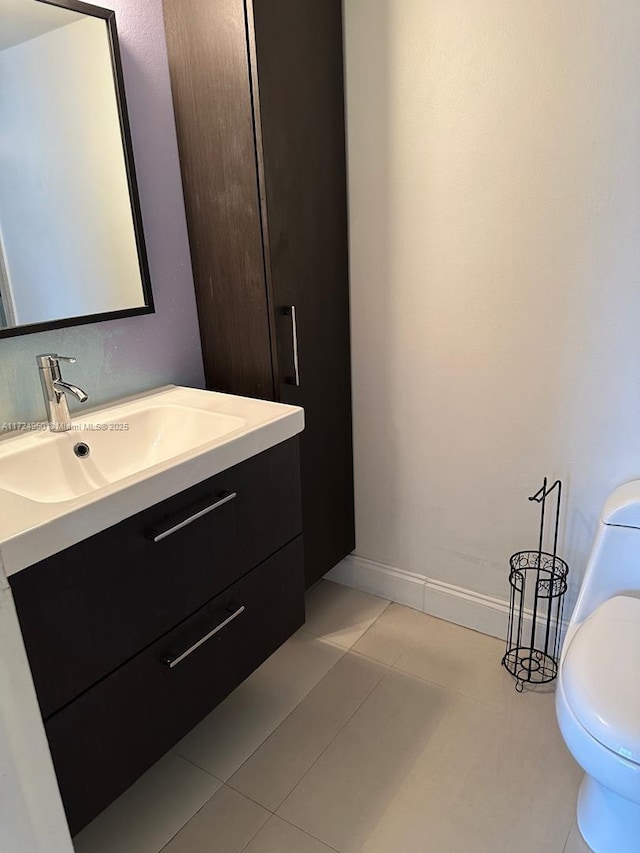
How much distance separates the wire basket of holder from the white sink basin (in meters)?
0.94

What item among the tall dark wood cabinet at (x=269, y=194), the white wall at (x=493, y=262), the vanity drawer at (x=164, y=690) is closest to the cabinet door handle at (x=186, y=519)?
the vanity drawer at (x=164, y=690)

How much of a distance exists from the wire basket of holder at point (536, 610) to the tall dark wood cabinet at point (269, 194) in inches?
24.9

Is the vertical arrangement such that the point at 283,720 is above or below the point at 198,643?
below

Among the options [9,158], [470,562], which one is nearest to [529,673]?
[470,562]

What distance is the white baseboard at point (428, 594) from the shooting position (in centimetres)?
190

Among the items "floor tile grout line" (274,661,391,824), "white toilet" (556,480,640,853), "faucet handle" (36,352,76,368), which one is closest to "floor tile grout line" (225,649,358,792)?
"floor tile grout line" (274,661,391,824)

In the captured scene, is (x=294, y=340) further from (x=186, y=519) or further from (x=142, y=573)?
(x=142, y=573)

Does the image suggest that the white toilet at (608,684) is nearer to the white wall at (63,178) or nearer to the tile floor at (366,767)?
the tile floor at (366,767)

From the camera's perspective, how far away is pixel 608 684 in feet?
3.76

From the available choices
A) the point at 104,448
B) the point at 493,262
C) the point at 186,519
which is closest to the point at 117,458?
the point at 104,448

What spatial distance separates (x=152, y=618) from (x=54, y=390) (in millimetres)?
536

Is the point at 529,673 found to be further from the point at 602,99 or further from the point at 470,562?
the point at 602,99

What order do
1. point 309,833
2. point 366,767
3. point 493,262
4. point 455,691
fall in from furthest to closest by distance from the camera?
point 455,691, point 493,262, point 366,767, point 309,833

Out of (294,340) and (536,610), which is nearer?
(294,340)
